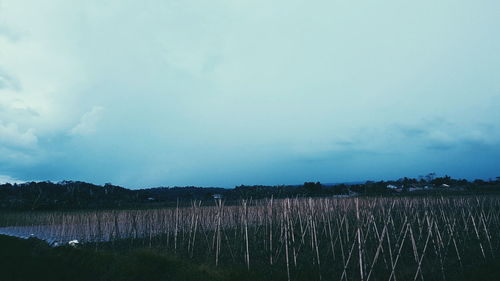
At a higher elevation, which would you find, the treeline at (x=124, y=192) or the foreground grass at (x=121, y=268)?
the treeline at (x=124, y=192)

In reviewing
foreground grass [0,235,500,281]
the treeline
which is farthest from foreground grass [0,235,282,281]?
the treeline

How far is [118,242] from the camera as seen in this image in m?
12.5

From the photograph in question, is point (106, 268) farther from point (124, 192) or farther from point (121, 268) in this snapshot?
point (124, 192)

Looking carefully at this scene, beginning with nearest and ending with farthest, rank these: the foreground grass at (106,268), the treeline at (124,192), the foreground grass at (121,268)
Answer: the foreground grass at (121,268) < the foreground grass at (106,268) < the treeline at (124,192)

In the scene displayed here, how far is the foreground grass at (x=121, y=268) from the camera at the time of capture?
280 inches

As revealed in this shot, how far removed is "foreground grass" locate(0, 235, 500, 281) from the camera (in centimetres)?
712

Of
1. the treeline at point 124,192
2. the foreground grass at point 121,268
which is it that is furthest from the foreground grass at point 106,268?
the treeline at point 124,192

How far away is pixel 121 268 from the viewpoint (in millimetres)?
8633

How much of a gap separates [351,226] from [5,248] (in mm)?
10906

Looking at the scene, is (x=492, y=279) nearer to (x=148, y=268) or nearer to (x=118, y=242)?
(x=148, y=268)

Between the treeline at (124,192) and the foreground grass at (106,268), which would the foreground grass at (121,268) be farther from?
the treeline at (124,192)

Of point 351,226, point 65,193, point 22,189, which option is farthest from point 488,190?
point 22,189

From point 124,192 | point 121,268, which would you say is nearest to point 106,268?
point 121,268

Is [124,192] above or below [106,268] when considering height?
above
